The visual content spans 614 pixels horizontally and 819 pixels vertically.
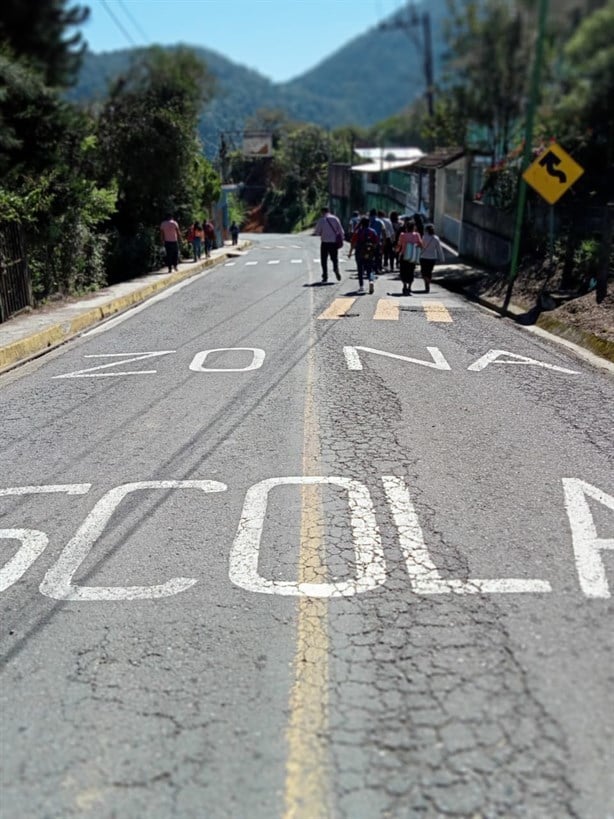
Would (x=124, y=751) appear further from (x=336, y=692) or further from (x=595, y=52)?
(x=595, y=52)

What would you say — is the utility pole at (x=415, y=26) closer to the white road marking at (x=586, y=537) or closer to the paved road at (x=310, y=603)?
the paved road at (x=310, y=603)

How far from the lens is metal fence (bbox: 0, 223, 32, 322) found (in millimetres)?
13188

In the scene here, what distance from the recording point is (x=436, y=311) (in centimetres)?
1354

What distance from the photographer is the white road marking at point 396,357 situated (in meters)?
9.12

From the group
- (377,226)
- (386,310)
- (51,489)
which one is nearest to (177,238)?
(377,226)

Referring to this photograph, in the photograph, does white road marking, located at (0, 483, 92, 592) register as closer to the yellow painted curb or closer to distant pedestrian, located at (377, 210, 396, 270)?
the yellow painted curb

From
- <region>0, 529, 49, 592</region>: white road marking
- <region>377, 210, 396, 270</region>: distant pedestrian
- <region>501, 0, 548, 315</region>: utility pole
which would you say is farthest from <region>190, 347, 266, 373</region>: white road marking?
<region>377, 210, 396, 270</region>: distant pedestrian

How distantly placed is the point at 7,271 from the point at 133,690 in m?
11.8

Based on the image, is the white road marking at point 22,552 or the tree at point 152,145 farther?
the tree at point 152,145

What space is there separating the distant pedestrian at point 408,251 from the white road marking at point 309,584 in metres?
10.7

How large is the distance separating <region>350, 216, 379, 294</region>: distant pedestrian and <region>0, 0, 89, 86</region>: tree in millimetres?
11067

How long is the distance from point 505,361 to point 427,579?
5.99 m

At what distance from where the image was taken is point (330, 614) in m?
3.72

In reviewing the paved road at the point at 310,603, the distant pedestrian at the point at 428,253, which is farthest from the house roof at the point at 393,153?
the paved road at the point at 310,603
